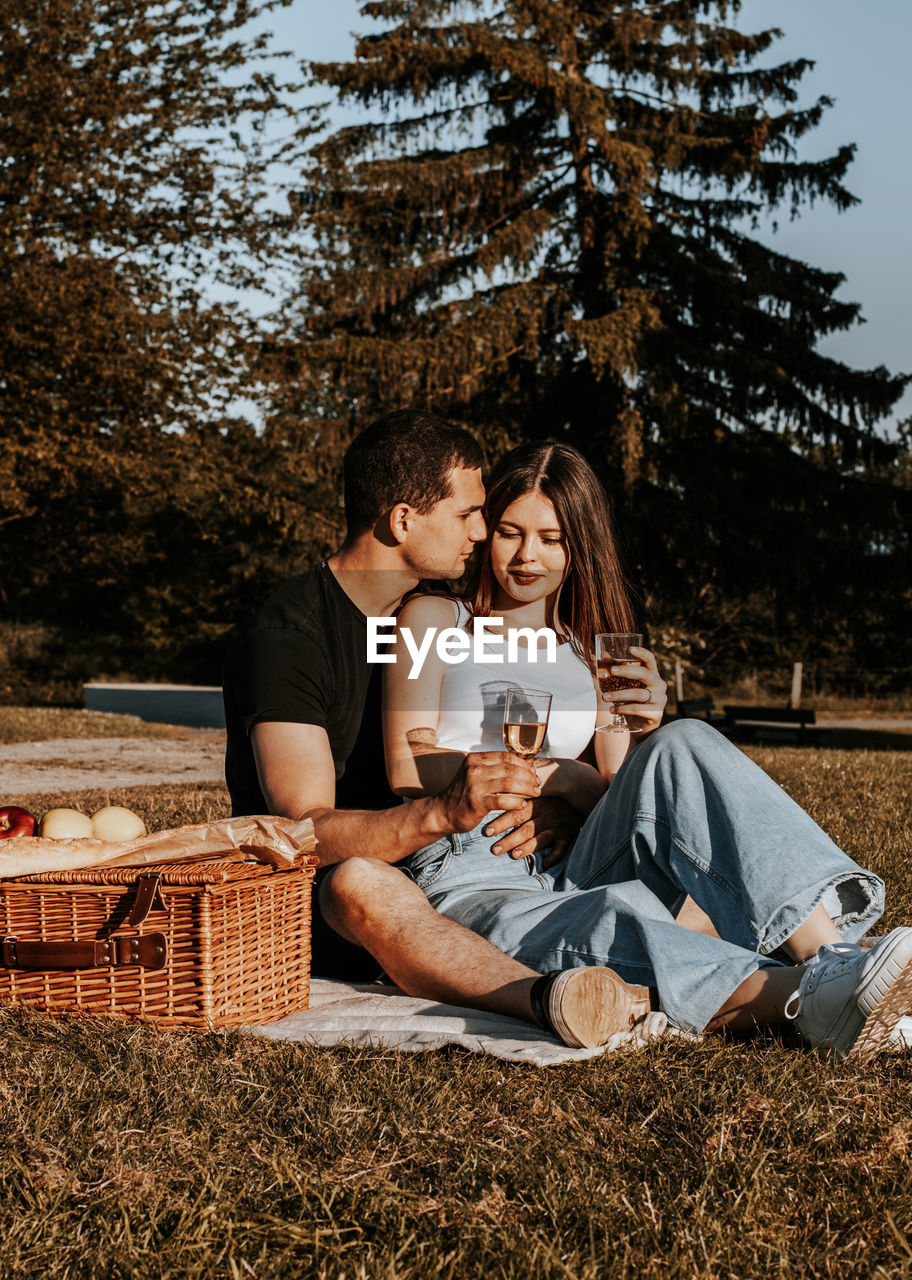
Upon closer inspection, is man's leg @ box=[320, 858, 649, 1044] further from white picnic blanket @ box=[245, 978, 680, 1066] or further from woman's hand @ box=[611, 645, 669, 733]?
woman's hand @ box=[611, 645, 669, 733]

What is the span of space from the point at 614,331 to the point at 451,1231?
15.7m

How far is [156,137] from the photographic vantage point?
16.7 metres

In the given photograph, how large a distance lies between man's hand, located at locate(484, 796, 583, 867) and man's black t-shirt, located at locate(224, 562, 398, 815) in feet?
1.44

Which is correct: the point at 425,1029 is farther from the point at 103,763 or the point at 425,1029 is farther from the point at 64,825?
the point at 103,763

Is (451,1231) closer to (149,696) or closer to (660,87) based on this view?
(660,87)

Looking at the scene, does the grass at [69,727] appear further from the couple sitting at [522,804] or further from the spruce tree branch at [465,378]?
the couple sitting at [522,804]

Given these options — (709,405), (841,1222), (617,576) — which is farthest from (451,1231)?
(709,405)

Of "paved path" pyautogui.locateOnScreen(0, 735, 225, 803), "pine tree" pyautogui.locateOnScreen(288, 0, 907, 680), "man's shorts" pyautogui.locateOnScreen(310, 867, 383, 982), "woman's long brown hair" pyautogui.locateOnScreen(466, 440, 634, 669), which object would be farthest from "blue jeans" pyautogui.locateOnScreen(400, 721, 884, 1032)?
"pine tree" pyautogui.locateOnScreen(288, 0, 907, 680)

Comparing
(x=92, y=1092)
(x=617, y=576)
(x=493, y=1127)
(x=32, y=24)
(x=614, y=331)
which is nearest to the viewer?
(x=493, y=1127)

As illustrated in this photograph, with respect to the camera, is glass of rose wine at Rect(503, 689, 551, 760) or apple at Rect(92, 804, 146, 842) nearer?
glass of rose wine at Rect(503, 689, 551, 760)

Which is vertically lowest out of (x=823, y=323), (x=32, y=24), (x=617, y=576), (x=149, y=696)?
(x=149, y=696)

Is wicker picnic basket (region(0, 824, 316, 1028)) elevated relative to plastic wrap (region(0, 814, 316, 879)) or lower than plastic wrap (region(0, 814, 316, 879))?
lower

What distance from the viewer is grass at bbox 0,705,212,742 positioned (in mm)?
15172

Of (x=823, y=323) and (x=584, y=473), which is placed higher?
(x=823, y=323)
